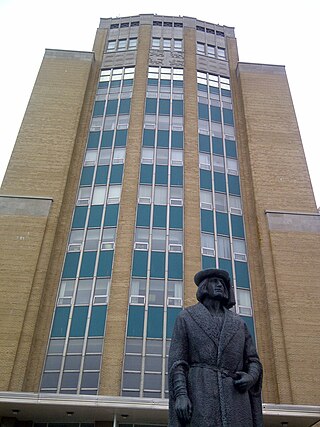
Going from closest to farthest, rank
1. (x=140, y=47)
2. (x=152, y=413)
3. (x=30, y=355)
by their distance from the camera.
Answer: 1. (x=152, y=413)
2. (x=30, y=355)
3. (x=140, y=47)

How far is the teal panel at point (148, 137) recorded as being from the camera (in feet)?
96.5

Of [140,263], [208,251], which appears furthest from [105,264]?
[208,251]

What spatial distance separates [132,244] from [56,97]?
1332 centimetres

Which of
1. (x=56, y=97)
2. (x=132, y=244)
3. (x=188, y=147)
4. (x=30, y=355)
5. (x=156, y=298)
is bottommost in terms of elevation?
(x=30, y=355)

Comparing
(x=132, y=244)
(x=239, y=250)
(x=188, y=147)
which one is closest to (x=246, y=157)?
(x=188, y=147)

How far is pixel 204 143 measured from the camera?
98.3ft

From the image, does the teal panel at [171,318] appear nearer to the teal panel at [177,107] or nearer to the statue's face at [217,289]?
the teal panel at [177,107]

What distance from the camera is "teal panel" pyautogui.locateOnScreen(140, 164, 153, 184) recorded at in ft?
90.2

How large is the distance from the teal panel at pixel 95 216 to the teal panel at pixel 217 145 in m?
8.83

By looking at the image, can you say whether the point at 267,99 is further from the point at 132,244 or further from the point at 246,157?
the point at 132,244

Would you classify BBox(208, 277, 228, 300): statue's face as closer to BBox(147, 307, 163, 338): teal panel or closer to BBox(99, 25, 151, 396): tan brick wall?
BBox(99, 25, 151, 396): tan brick wall

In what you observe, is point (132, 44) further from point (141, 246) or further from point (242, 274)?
point (242, 274)

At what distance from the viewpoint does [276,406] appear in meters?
17.0

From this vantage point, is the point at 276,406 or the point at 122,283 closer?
the point at 276,406
